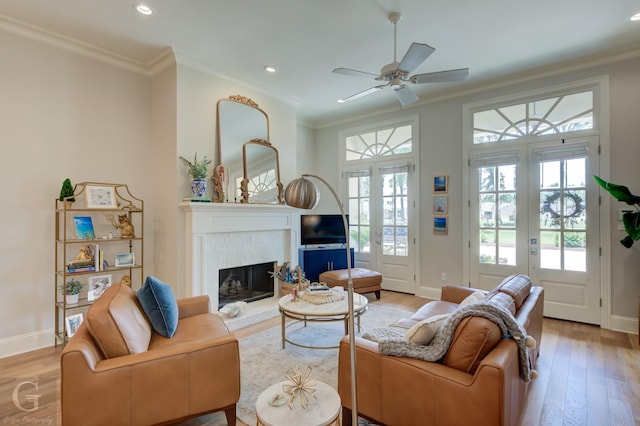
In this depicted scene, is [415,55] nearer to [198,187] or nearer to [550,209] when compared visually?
[198,187]

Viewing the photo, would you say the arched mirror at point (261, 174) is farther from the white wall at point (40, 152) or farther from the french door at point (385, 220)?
the french door at point (385, 220)

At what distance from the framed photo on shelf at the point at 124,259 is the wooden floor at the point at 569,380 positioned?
988 mm

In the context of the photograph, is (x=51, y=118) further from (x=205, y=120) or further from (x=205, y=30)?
(x=205, y=30)

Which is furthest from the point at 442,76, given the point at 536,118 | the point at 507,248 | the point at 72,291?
the point at 72,291

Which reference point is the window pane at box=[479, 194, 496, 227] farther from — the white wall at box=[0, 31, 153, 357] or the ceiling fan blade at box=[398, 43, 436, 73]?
the white wall at box=[0, 31, 153, 357]

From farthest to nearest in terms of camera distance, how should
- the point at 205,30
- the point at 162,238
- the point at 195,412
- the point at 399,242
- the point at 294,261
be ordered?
the point at 399,242 → the point at 294,261 → the point at 162,238 → the point at 205,30 → the point at 195,412

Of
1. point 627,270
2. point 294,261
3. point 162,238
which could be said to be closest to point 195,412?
point 162,238

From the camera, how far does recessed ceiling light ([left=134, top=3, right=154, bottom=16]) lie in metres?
2.82

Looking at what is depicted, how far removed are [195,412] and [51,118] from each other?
3.32 m

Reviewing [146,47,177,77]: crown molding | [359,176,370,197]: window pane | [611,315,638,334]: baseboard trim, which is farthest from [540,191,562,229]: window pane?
[146,47,177,77]: crown molding

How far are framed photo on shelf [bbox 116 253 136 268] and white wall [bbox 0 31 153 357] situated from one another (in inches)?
23.4

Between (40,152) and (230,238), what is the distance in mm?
2129

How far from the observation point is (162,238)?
12.8ft

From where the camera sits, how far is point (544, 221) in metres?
4.17
